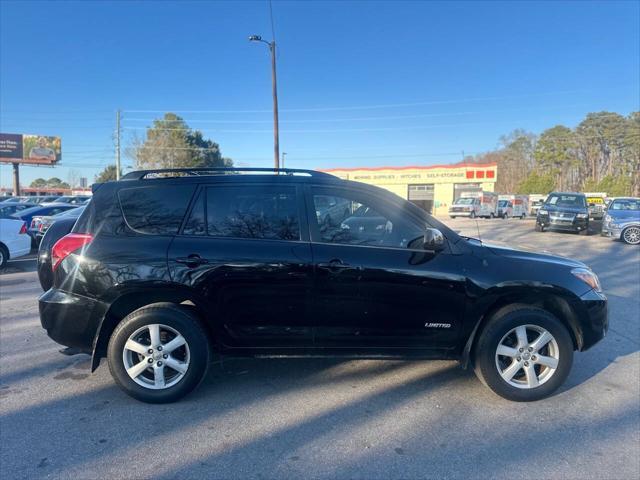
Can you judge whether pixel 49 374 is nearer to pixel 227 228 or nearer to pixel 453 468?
pixel 227 228

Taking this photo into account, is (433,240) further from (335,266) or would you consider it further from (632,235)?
(632,235)

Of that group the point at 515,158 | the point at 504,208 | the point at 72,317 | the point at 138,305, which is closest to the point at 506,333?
the point at 138,305

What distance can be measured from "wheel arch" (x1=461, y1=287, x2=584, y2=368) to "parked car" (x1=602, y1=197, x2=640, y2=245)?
49.7 feet

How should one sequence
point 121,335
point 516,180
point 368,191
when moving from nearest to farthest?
1. point 121,335
2. point 368,191
3. point 516,180

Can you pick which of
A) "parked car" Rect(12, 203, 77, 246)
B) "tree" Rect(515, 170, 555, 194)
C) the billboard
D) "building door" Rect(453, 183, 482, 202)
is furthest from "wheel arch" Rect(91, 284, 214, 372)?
the billboard

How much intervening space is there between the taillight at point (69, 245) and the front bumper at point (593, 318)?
4.16 metres

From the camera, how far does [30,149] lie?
2245 inches

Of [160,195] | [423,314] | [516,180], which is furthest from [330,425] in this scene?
[516,180]

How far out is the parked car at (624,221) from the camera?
15477 mm

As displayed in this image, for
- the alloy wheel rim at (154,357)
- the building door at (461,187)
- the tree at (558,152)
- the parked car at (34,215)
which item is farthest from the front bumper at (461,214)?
the tree at (558,152)

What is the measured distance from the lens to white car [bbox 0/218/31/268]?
963 cm

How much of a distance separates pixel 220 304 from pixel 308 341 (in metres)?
0.78

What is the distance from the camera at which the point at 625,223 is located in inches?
613

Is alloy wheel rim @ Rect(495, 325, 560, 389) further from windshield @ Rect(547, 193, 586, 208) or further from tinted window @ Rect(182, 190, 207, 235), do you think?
windshield @ Rect(547, 193, 586, 208)
